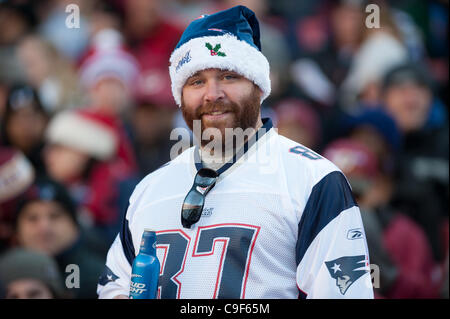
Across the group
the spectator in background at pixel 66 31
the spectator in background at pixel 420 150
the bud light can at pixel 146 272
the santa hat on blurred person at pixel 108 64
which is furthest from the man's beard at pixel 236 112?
the spectator in background at pixel 66 31

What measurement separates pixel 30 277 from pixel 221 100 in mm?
A: 2297

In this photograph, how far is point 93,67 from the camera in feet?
23.8

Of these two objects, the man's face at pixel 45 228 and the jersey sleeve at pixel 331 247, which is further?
the man's face at pixel 45 228

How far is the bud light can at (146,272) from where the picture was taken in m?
2.71

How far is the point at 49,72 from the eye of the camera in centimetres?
748

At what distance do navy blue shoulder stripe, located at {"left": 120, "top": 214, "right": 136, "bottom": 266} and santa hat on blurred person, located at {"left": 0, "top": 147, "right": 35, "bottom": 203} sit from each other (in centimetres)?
257

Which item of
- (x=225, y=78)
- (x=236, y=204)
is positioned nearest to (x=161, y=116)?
(x=225, y=78)

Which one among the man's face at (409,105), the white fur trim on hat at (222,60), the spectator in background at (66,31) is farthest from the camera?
the spectator in background at (66,31)

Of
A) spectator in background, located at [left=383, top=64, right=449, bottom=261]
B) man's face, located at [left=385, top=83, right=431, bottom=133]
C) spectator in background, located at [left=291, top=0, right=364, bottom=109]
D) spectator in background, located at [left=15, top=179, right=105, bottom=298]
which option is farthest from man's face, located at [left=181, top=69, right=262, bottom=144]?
spectator in background, located at [left=291, top=0, right=364, bottom=109]

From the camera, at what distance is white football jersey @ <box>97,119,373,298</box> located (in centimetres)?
271

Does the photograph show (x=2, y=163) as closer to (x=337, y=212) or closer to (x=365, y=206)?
(x=365, y=206)

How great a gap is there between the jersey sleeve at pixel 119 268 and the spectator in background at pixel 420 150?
2.81 meters

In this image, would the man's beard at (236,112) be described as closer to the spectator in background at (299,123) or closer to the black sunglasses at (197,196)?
the black sunglasses at (197,196)

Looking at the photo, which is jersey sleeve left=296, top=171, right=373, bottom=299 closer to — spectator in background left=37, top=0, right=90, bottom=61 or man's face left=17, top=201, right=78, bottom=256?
man's face left=17, top=201, right=78, bottom=256
